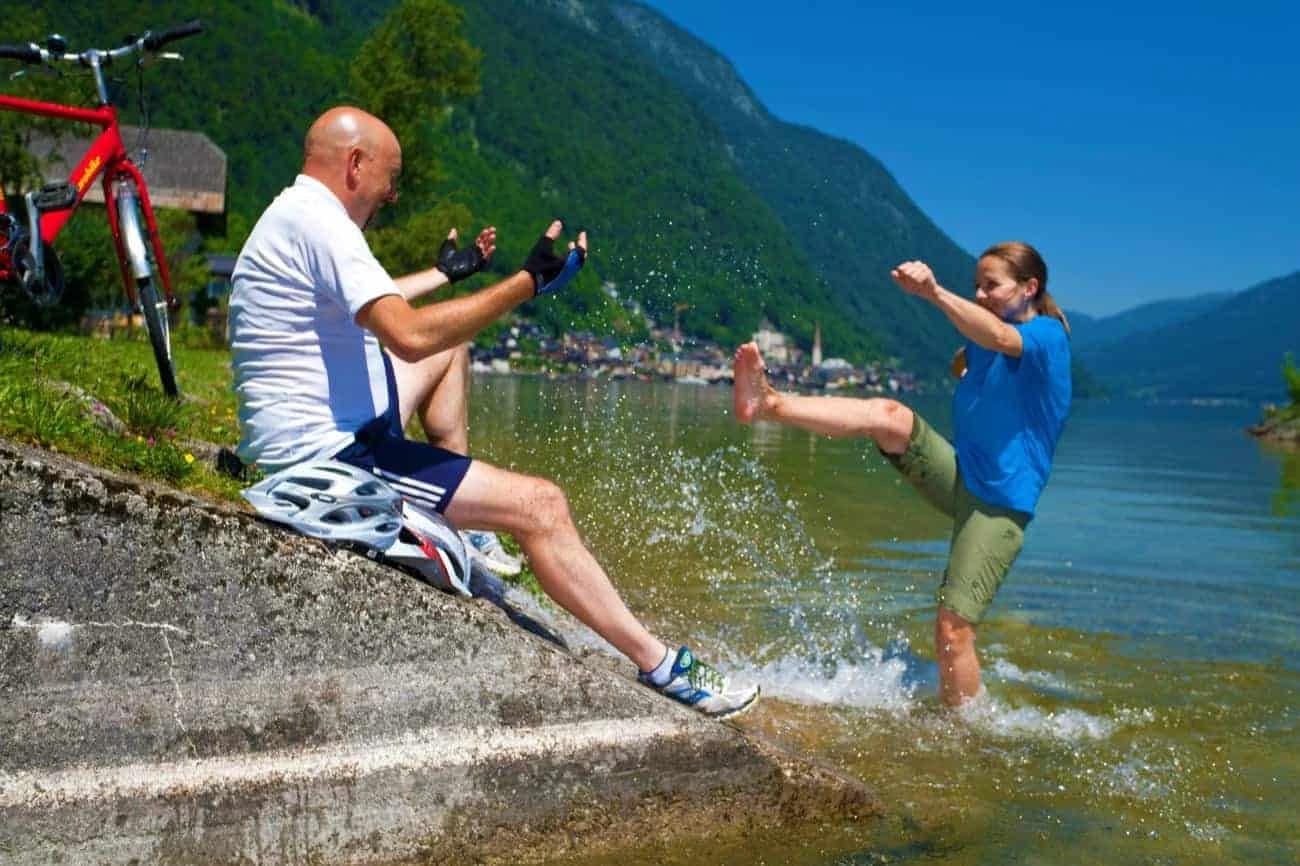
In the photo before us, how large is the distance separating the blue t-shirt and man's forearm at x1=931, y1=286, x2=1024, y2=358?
0.32 feet

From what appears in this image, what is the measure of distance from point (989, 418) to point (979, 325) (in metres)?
0.53

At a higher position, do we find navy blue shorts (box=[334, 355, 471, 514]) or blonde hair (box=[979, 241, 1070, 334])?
blonde hair (box=[979, 241, 1070, 334])

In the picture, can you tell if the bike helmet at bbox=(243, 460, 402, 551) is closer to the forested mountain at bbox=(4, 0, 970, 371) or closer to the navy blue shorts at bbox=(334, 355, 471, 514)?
the navy blue shorts at bbox=(334, 355, 471, 514)

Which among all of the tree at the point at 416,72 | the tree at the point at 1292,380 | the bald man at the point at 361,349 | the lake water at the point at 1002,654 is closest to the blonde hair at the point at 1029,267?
the lake water at the point at 1002,654

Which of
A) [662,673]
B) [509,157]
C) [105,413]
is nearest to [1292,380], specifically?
[662,673]

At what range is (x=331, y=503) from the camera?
14.2 ft

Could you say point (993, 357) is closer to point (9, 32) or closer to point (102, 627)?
point (102, 627)

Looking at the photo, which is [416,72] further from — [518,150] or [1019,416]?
[518,150]

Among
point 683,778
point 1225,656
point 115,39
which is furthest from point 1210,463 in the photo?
point 115,39

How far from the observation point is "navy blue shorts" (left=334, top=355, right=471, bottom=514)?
178 inches

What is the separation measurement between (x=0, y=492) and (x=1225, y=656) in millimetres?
6883

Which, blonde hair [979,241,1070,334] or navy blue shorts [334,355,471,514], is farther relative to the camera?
blonde hair [979,241,1070,334]

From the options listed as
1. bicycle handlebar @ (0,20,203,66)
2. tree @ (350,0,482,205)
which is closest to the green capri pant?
bicycle handlebar @ (0,20,203,66)

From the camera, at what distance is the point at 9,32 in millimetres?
52688
